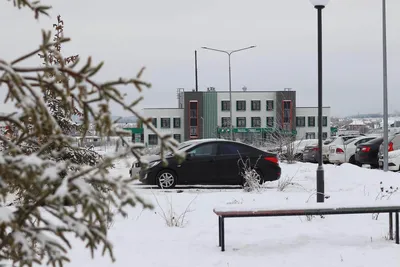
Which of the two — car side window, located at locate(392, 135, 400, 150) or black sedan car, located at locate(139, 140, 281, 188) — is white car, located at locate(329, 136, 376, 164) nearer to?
car side window, located at locate(392, 135, 400, 150)

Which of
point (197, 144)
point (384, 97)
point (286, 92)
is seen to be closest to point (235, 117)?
point (286, 92)

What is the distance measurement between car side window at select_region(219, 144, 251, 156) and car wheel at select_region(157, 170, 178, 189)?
Result: 1.39m

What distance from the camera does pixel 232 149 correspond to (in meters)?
13.4

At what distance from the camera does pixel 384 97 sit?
60.1 feet

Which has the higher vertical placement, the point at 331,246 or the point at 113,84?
the point at 113,84

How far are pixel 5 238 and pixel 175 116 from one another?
68535 millimetres

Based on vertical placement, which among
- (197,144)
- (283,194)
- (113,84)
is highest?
(113,84)

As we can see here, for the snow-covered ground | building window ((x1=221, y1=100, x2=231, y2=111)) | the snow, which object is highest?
building window ((x1=221, y1=100, x2=231, y2=111))

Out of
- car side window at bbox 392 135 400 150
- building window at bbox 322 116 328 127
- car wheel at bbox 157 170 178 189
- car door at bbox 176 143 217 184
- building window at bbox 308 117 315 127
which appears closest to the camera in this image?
car wheel at bbox 157 170 178 189

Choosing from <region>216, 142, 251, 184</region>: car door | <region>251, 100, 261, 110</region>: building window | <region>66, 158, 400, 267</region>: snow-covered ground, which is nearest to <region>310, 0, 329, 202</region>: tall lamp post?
<region>66, 158, 400, 267</region>: snow-covered ground

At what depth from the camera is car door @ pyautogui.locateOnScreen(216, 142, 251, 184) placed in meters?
13.3

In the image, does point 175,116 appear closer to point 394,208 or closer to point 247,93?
point 247,93

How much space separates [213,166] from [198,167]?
0.39 m

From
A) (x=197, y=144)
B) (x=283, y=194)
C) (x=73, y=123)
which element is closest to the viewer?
(x=73, y=123)
